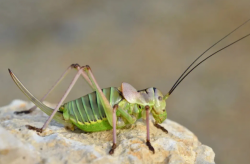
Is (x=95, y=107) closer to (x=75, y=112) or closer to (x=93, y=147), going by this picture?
(x=75, y=112)

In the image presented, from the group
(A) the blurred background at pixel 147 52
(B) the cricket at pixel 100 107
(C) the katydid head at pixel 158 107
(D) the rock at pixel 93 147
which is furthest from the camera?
(A) the blurred background at pixel 147 52

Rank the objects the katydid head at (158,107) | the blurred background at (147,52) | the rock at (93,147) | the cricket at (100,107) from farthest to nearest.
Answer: the blurred background at (147,52), the katydid head at (158,107), the cricket at (100,107), the rock at (93,147)

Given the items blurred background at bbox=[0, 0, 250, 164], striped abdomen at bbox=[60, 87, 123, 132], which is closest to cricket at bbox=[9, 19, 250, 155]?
striped abdomen at bbox=[60, 87, 123, 132]

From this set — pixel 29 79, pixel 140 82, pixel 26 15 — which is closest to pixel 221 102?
pixel 140 82

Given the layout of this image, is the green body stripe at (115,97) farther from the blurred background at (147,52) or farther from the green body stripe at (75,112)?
the blurred background at (147,52)

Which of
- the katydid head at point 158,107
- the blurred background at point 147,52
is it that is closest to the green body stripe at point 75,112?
the katydid head at point 158,107

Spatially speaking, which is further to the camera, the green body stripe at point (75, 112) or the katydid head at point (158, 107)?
the katydid head at point (158, 107)
